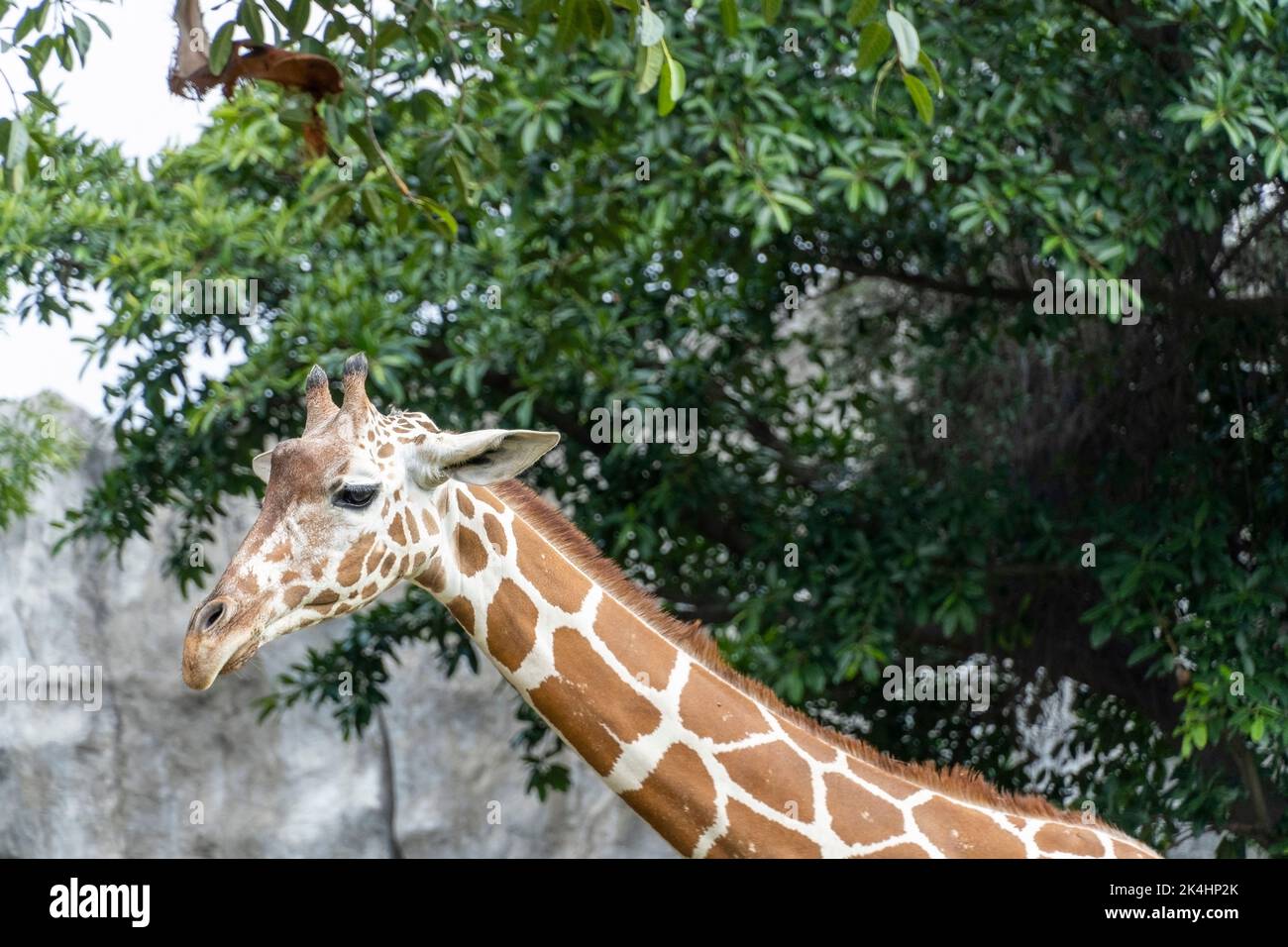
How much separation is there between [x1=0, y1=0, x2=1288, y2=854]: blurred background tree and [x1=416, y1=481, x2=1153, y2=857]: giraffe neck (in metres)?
2.22

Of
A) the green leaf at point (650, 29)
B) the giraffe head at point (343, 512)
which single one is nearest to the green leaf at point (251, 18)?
the giraffe head at point (343, 512)

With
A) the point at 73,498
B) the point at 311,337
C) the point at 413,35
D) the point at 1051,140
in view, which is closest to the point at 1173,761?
the point at 1051,140

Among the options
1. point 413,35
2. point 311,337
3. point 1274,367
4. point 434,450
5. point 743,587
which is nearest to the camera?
point 434,450

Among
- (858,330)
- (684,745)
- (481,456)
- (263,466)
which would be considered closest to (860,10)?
(481,456)

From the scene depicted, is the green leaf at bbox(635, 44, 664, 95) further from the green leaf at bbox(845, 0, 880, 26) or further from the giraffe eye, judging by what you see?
the giraffe eye

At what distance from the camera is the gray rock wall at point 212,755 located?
10.6 m

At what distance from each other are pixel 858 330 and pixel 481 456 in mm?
4832

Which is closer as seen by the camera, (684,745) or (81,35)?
(684,745)

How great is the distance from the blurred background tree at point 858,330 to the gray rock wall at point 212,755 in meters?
3.39

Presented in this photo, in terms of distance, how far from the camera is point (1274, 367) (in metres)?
6.96

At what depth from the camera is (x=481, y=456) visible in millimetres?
3547

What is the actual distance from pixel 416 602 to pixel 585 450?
44.2 inches

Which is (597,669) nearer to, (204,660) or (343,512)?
(343,512)

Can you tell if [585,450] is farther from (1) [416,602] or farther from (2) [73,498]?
(2) [73,498]
